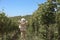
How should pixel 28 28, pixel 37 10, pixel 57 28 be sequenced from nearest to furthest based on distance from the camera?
pixel 57 28, pixel 37 10, pixel 28 28

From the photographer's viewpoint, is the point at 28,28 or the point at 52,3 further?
the point at 28,28

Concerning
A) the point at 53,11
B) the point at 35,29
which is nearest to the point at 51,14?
the point at 53,11

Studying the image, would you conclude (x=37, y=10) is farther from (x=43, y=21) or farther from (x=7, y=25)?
(x=7, y=25)

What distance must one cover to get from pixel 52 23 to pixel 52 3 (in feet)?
3.97

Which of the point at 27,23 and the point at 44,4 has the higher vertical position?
the point at 44,4

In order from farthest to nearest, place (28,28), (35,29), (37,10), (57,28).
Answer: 1. (28,28)
2. (35,29)
3. (37,10)
4. (57,28)

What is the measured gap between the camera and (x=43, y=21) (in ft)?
43.2

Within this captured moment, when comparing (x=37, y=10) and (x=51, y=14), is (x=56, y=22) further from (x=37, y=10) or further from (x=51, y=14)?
(x=37, y=10)

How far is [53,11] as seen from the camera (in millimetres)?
13195

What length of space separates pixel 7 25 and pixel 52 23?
3.06 metres

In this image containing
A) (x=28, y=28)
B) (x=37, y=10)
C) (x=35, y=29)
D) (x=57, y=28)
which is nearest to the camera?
(x=57, y=28)

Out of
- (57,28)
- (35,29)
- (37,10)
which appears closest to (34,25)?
(35,29)

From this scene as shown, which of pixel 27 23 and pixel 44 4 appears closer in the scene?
pixel 44 4

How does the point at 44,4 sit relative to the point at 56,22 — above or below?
above
